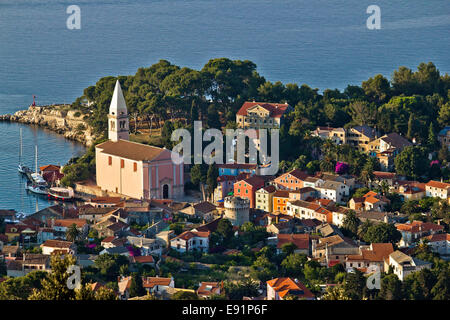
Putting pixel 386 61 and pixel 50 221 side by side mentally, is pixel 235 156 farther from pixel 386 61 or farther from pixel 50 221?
pixel 386 61

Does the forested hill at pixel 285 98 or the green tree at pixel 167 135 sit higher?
the forested hill at pixel 285 98

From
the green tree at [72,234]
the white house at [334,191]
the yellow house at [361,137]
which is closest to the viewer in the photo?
the green tree at [72,234]

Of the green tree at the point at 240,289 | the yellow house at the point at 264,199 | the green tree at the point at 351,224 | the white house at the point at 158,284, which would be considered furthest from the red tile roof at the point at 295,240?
the white house at the point at 158,284

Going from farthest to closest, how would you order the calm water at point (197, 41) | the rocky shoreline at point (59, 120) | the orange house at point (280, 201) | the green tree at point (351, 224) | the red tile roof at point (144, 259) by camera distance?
the calm water at point (197, 41), the rocky shoreline at point (59, 120), the orange house at point (280, 201), the green tree at point (351, 224), the red tile roof at point (144, 259)

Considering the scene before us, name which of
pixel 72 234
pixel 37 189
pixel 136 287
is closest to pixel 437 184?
pixel 72 234

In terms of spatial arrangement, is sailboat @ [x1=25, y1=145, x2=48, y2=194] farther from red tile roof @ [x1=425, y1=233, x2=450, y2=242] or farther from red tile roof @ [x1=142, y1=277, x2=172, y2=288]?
red tile roof @ [x1=425, y1=233, x2=450, y2=242]

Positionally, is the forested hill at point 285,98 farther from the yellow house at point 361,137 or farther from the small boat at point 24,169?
the small boat at point 24,169

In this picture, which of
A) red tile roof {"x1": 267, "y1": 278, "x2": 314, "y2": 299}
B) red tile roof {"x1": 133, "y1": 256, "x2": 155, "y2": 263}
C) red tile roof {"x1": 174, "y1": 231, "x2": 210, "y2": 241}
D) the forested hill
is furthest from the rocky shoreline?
red tile roof {"x1": 267, "y1": 278, "x2": 314, "y2": 299}
